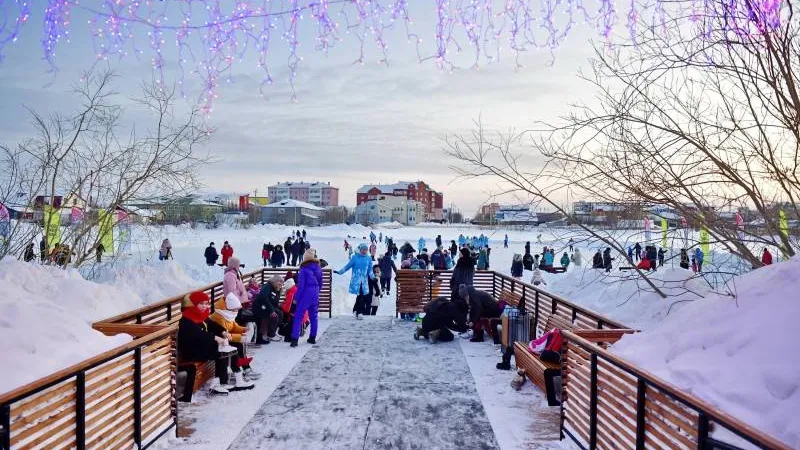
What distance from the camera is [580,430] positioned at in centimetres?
482

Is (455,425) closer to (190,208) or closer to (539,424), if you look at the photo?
(539,424)

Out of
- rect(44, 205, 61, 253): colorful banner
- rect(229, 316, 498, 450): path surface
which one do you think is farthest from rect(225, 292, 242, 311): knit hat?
rect(44, 205, 61, 253): colorful banner

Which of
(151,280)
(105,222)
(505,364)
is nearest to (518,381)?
(505,364)

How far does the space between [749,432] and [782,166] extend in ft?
14.9

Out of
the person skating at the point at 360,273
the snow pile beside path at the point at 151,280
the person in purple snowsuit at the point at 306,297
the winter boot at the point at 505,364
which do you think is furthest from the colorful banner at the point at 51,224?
the winter boot at the point at 505,364

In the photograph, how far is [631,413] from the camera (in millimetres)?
3893

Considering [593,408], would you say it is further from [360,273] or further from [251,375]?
[360,273]

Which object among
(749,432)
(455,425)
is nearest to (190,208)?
(455,425)

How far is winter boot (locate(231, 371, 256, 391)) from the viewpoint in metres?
6.47

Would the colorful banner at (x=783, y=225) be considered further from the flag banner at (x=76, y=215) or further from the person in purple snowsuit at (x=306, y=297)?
the flag banner at (x=76, y=215)

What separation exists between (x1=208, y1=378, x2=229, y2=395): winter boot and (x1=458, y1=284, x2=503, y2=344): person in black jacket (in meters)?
4.49

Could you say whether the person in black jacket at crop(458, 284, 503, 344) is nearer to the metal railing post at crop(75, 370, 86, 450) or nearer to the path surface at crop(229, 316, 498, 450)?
the path surface at crop(229, 316, 498, 450)

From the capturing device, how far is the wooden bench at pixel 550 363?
540 cm

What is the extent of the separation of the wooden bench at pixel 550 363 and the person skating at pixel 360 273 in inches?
209
